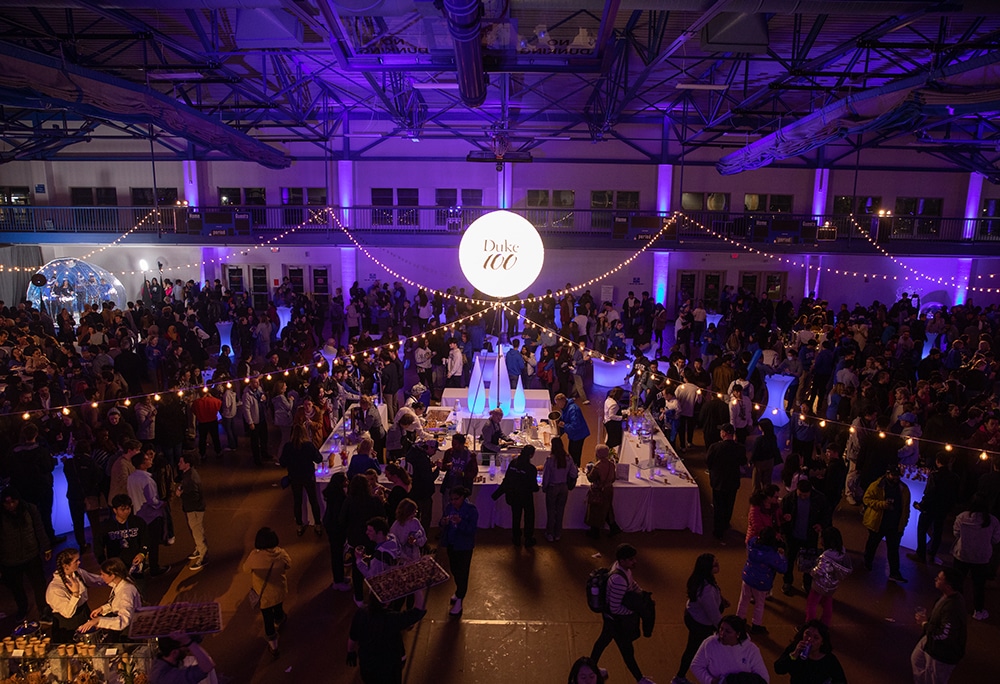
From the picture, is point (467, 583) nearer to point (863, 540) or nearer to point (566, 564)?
point (566, 564)

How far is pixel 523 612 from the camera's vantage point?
6.04m

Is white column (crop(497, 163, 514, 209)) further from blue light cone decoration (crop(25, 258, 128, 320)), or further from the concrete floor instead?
the concrete floor

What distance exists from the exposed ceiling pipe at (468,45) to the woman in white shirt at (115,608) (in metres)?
5.14

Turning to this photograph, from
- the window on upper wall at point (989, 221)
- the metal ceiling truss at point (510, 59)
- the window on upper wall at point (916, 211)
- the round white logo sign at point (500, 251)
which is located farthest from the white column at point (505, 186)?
the window on upper wall at point (989, 221)

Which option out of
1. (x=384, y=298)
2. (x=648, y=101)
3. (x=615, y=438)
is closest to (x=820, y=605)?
(x=615, y=438)

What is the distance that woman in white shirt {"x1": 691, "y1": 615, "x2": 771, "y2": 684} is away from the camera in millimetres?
3955

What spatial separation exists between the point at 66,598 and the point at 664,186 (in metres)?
19.4

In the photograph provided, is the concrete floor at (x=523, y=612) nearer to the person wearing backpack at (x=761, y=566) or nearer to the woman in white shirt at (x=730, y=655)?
the person wearing backpack at (x=761, y=566)

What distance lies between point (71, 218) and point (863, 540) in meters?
24.0

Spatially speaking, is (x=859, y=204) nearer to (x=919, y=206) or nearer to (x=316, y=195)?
(x=919, y=206)

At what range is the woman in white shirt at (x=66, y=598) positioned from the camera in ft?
15.7

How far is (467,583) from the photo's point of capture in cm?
621

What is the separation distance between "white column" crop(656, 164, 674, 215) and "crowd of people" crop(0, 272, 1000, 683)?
827cm

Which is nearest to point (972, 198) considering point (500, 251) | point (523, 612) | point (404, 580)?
point (500, 251)
